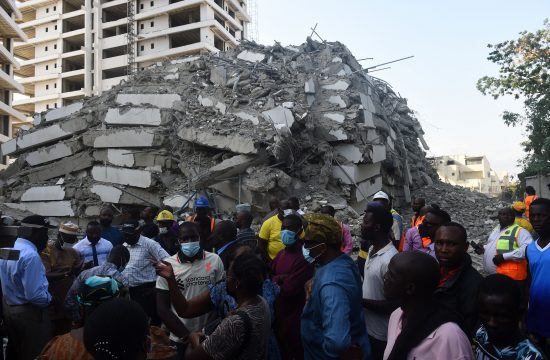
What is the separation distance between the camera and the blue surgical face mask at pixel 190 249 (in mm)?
3730

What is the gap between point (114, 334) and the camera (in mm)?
→ 1838

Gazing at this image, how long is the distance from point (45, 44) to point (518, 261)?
59.2 meters

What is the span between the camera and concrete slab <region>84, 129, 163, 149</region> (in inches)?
542

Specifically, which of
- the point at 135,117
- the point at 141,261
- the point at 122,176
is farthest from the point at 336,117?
the point at 141,261

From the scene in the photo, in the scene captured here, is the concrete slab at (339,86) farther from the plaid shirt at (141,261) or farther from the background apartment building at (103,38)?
the background apartment building at (103,38)

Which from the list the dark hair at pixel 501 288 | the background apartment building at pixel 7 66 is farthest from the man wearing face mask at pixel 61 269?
the background apartment building at pixel 7 66

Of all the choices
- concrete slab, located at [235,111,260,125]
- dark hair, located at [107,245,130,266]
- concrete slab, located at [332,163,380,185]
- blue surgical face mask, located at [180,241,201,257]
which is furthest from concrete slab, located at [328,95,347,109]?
blue surgical face mask, located at [180,241,201,257]

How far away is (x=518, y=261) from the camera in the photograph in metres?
4.68

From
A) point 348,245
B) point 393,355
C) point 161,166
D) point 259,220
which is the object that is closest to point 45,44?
point 161,166

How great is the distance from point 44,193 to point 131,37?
1495 inches

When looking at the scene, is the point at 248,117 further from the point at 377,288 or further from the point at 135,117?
the point at 377,288

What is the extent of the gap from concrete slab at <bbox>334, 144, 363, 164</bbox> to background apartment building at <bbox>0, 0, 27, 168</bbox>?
3260 cm

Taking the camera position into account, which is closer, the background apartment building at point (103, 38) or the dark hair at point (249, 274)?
the dark hair at point (249, 274)

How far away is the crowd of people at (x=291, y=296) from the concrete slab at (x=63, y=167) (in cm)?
956
